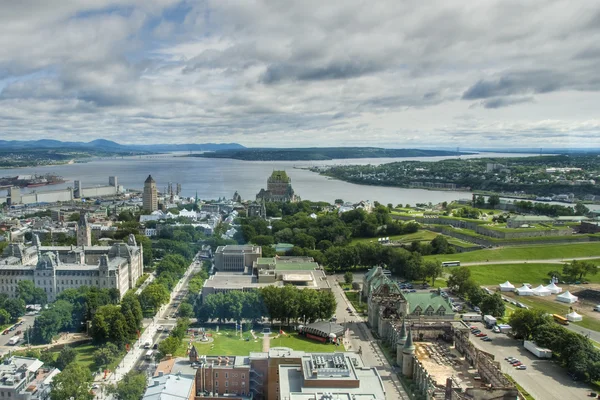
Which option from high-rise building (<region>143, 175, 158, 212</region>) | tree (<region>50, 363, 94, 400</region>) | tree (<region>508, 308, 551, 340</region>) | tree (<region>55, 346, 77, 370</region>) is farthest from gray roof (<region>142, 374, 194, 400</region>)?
high-rise building (<region>143, 175, 158, 212</region>)

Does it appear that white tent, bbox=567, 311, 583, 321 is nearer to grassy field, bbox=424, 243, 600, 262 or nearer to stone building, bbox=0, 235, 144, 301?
grassy field, bbox=424, 243, 600, 262

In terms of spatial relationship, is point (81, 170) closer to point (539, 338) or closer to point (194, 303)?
point (194, 303)

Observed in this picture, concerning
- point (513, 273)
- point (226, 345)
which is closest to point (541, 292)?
point (513, 273)

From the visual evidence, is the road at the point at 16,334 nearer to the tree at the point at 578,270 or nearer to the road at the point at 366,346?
the road at the point at 366,346

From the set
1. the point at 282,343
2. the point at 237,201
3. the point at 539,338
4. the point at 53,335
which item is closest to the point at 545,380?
the point at 539,338

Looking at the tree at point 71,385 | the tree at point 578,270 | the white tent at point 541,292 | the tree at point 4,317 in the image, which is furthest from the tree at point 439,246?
the tree at point 4,317

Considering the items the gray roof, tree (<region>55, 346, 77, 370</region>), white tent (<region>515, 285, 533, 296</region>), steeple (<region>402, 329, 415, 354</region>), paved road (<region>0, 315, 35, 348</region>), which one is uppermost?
the gray roof

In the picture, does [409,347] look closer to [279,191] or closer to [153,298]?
[153,298]
